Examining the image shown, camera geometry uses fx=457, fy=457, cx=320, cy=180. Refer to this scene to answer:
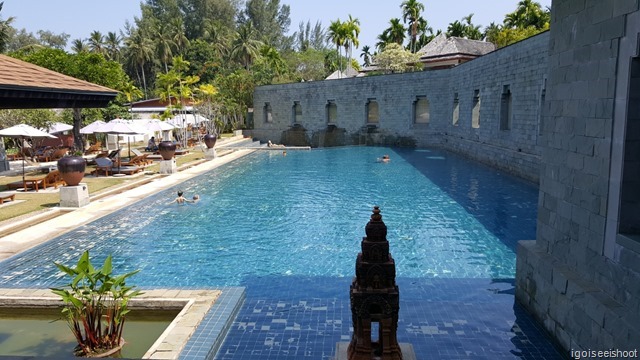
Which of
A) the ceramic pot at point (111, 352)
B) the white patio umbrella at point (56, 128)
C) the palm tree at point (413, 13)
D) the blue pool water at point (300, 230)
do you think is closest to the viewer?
the ceramic pot at point (111, 352)

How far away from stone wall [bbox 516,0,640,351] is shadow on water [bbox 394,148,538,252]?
4.67 meters

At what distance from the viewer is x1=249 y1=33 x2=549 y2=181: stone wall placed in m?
19.0

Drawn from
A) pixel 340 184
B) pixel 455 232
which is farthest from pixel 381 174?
pixel 455 232

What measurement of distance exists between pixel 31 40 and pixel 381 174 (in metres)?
72.8

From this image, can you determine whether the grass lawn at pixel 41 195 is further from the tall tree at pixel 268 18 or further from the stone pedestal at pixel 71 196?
the tall tree at pixel 268 18

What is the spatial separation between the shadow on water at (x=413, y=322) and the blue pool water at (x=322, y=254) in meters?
A: 0.03

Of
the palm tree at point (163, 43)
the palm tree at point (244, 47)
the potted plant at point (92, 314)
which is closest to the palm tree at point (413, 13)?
the palm tree at point (244, 47)

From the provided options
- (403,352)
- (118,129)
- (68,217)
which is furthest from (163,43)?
(403,352)

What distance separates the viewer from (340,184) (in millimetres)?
19531

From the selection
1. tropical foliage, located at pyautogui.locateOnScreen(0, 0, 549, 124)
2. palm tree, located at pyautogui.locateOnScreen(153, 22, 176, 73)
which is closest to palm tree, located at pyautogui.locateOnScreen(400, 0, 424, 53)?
tropical foliage, located at pyautogui.locateOnScreen(0, 0, 549, 124)

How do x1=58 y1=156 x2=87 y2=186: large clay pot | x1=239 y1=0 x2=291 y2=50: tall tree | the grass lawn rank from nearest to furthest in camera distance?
the grass lawn
x1=58 y1=156 x2=87 y2=186: large clay pot
x1=239 y1=0 x2=291 y2=50: tall tree

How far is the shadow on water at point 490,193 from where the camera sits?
1240cm

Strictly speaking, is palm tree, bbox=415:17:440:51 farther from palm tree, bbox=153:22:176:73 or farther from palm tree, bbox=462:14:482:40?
palm tree, bbox=153:22:176:73

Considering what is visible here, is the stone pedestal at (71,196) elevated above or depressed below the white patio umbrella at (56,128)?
below
